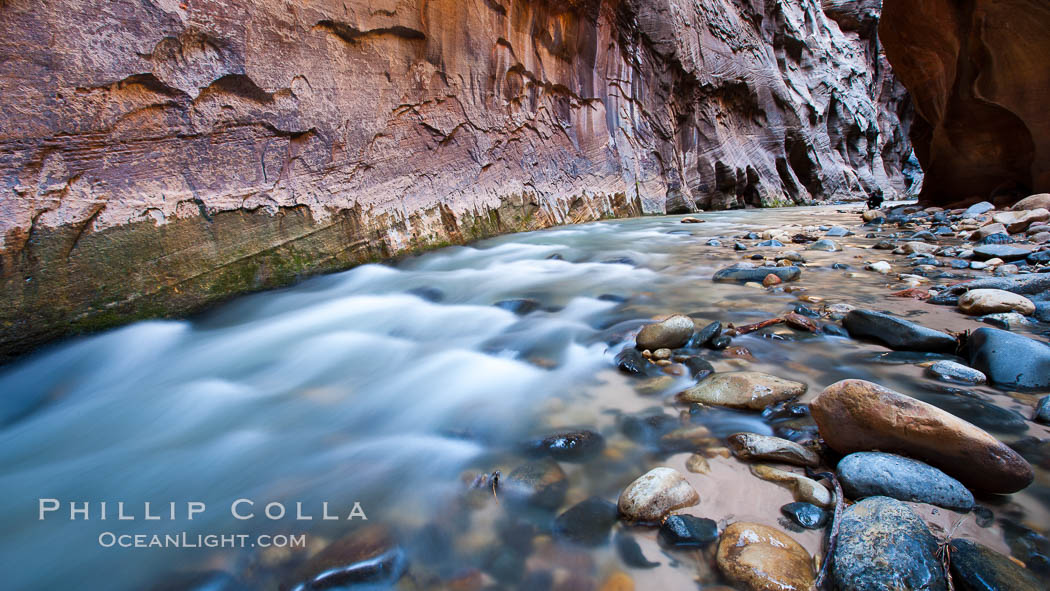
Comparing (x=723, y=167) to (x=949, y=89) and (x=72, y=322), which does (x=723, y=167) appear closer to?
(x=949, y=89)

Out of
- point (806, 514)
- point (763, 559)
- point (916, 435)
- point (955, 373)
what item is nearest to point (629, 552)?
point (763, 559)

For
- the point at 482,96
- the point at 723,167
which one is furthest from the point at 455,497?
the point at 723,167

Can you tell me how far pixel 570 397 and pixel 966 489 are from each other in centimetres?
102

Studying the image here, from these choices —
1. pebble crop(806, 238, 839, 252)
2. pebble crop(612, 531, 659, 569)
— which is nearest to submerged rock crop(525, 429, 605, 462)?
pebble crop(612, 531, 659, 569)

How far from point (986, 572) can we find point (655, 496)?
55cm

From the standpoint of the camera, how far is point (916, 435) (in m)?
1.04

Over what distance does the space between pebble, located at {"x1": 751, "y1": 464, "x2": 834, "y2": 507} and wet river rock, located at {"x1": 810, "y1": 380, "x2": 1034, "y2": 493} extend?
16 centimetres

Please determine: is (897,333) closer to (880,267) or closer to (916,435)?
(916,435)

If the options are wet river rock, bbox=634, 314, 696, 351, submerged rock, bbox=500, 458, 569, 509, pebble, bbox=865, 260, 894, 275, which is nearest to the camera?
submerged rock, bbox=500, 458, 569, 509

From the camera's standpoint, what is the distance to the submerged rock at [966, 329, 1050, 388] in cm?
142

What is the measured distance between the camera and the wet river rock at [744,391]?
145 centimetres

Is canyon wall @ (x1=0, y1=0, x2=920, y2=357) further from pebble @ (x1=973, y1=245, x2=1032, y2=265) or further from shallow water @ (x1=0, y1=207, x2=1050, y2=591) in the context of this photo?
pebble @ (x1=973, y1=245, x2=1032, y2=265)
